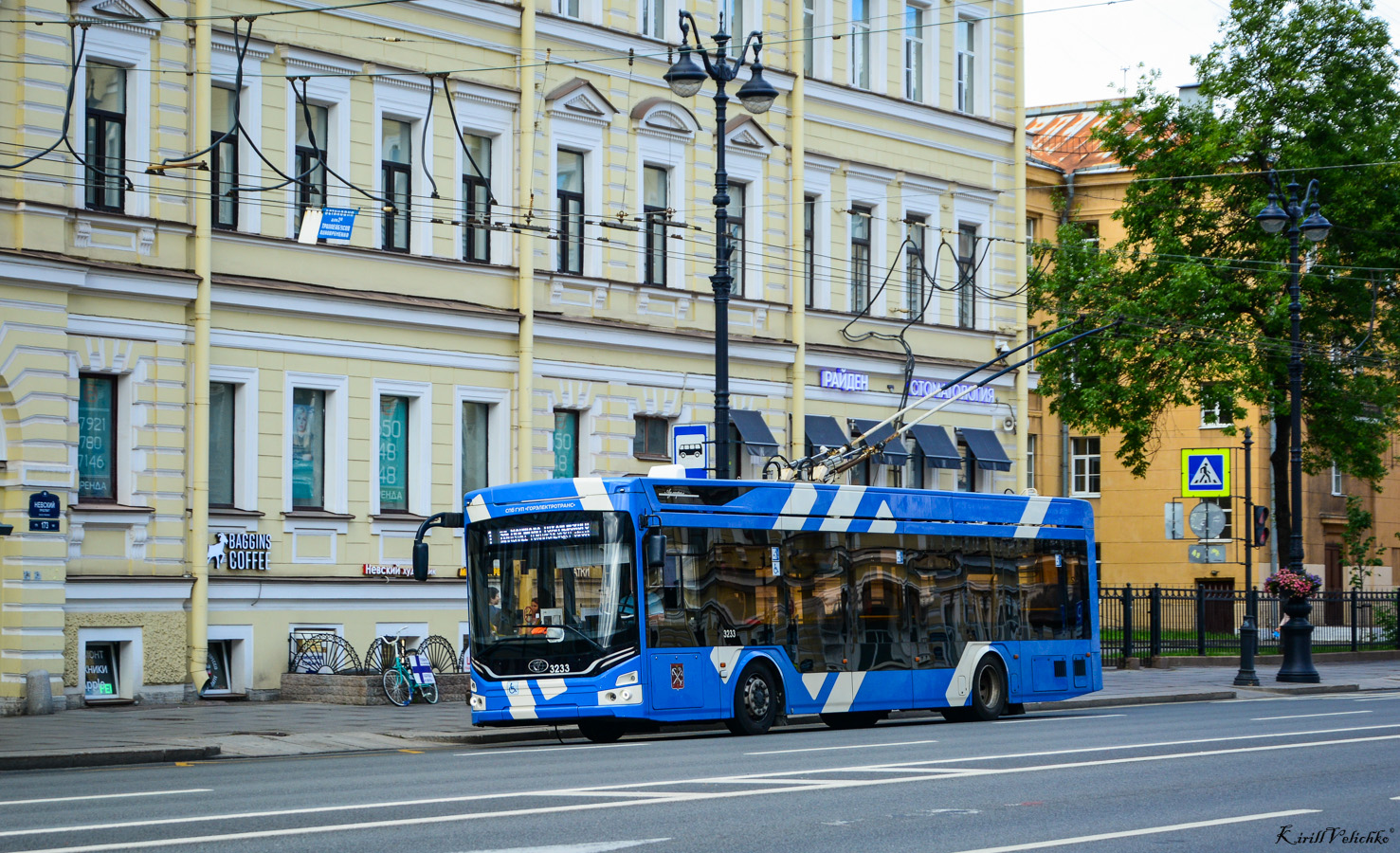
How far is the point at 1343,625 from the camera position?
1900 inches

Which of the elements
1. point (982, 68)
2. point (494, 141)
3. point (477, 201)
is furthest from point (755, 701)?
point (982, 68)

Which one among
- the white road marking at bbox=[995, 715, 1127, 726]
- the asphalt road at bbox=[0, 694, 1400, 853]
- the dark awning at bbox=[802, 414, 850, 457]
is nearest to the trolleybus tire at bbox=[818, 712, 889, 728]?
the white road marking at bbox=[995, 715, 1127, 726]

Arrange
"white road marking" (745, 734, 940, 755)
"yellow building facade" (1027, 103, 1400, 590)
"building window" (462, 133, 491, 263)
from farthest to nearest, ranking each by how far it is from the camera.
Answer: "yellow building facade" (1027, 103, 1400, 590)
"building window" (462, 133, 491, 263)
"white road marking" (745, 734, 940, 755)

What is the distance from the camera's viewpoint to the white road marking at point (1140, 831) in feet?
36.7

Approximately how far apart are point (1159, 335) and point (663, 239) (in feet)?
45.6

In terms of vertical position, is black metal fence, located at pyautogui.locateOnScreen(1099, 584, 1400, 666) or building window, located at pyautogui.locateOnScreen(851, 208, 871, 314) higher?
building window, located at pyautogui.locateOnScreen(851, 208, 871, 314)

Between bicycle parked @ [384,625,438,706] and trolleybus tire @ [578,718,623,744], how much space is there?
5.41 m

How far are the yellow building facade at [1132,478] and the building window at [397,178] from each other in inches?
1322

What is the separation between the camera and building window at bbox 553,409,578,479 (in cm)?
3391

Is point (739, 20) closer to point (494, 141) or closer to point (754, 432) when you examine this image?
point (494, 141)

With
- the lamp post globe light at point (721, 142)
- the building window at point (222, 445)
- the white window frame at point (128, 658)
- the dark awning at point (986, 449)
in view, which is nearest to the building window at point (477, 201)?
the building window at point (222, 445)

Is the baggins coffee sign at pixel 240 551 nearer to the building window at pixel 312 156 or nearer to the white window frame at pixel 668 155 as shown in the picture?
the building window at pixel 312 156

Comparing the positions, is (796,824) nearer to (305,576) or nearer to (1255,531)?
(305,576)

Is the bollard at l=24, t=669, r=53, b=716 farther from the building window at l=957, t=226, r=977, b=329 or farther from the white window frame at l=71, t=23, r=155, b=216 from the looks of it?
the building window at l=957, t=226, r=977, b=329
